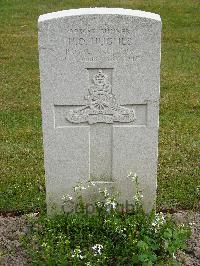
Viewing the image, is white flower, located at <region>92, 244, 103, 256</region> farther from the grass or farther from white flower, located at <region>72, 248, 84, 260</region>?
the grass

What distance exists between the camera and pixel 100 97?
4480mm

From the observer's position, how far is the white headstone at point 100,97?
430 cm

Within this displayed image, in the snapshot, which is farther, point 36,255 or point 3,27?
point 3,27

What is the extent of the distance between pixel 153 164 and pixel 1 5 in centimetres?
1314

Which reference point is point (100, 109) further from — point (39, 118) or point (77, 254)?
point (39, 118)

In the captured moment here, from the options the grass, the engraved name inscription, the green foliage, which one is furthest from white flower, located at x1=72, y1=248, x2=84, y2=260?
the grass

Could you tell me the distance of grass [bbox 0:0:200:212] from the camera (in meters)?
5.75

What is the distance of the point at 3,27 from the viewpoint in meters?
14.2

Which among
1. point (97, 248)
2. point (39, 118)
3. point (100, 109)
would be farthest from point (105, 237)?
point (39, 118)

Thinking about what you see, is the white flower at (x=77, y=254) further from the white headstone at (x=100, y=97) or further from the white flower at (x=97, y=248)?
the white headstone at (x=100, y=97)

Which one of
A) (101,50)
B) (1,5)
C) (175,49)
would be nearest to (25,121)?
(101,50)

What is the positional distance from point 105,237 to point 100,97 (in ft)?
3.52

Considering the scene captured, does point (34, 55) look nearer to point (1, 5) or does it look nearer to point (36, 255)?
point (1, 5)

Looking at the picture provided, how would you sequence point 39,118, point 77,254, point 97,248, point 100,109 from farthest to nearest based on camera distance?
1. point 39,118
2. point 100,109
3. point 97,248
4. point 77,254
